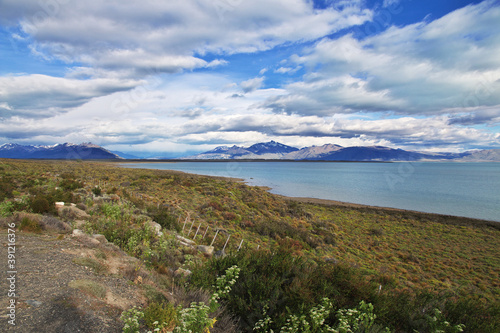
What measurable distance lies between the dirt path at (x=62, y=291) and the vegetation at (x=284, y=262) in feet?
0.89

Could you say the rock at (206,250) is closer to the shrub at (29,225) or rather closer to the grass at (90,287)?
the shrub at (29,225)

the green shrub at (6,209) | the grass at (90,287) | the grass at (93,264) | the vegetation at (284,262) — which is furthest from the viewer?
the green shrub at (6,209)

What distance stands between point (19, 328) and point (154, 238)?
722 centimetres

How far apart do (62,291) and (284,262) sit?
4.91 m

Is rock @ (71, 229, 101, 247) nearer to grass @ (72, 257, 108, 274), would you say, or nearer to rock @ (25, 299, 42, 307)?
grass @ (72, 257, 108, 274)

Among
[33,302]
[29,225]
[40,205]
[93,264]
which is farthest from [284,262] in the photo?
[40,205]

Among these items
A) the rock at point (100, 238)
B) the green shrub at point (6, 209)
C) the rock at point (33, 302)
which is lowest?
the rock at point (100, 238)

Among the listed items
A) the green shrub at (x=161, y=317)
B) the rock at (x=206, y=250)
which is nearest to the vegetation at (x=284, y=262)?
the green shrub at (x=161, y=317)

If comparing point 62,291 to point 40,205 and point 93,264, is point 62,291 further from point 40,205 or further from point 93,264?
point 40,205

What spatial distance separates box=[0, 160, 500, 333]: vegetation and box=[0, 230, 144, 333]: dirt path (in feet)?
0.89

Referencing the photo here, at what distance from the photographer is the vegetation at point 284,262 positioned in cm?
521

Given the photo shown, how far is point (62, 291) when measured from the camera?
4949mm

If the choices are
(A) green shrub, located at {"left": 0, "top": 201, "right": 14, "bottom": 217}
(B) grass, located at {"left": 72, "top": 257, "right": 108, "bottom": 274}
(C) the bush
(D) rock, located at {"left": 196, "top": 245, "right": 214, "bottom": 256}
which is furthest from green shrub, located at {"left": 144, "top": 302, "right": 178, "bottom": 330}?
(C) the bush

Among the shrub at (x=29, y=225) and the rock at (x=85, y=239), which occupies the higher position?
the shrub at (x=29, y=225)
